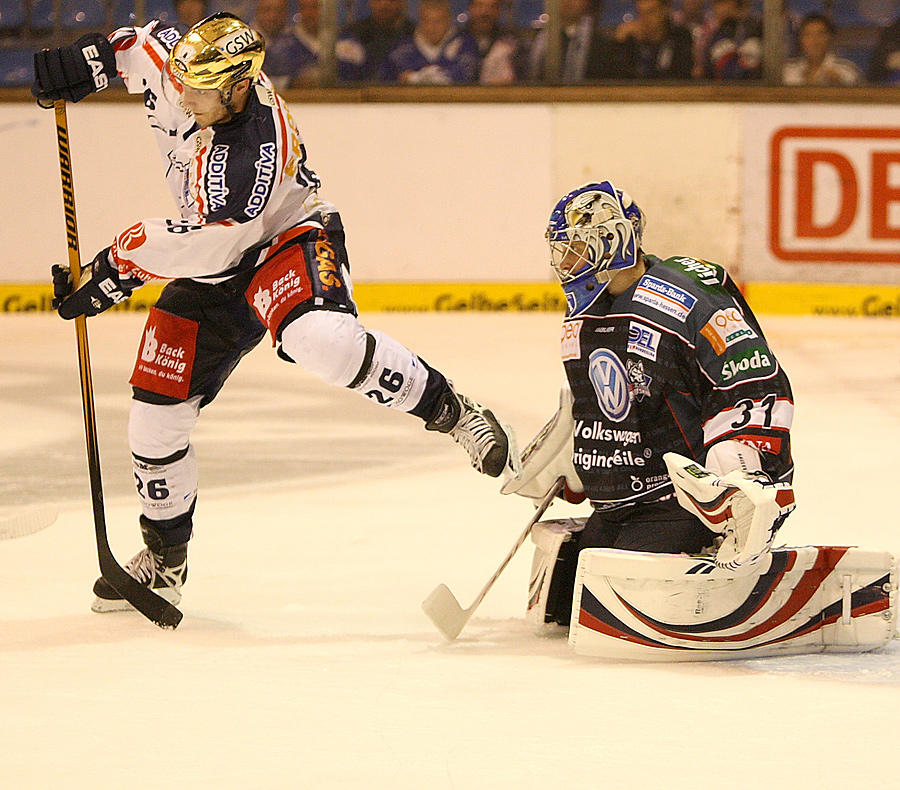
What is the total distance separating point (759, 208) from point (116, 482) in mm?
4082

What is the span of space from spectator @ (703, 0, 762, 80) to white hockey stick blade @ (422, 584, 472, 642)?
511cm

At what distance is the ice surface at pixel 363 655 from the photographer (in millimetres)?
1858

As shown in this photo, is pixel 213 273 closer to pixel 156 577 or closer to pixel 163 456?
pixel 163 456

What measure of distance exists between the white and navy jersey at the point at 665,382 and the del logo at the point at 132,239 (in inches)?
31.6

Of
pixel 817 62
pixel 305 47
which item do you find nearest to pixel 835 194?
pixel 817 62

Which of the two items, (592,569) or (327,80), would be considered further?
(327,80)

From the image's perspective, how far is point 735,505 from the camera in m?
2.21

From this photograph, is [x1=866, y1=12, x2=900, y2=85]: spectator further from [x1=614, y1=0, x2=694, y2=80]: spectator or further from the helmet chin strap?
the helmet chin strap

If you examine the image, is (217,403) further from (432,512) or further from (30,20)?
(30,20)

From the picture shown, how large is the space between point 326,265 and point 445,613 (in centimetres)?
69

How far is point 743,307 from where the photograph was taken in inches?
95.4

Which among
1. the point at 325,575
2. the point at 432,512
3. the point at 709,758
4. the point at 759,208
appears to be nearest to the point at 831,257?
the point at 759,208

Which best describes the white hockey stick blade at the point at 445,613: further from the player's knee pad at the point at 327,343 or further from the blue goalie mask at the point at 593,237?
the blue goalie mask at the point at 593,237

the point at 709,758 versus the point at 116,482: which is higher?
the point at 709,758
